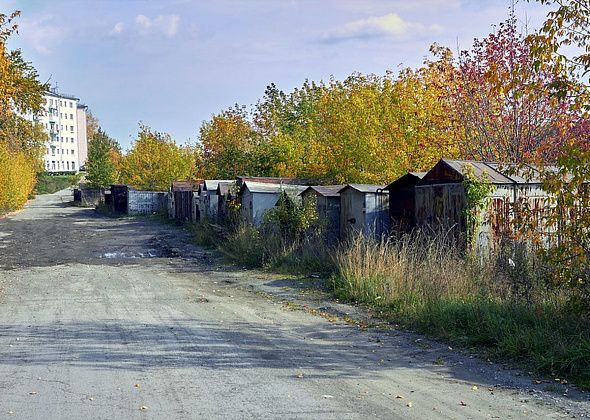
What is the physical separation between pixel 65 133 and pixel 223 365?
11702 cm

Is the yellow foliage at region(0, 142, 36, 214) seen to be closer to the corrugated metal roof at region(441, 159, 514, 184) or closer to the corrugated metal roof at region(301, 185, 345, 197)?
the corrugated metal roof at region(301, 185, 345, 197)

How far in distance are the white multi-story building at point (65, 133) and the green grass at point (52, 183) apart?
51.4 feet

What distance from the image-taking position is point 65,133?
11638 centimetres

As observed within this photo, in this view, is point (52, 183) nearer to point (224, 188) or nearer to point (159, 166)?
point (159, 166)

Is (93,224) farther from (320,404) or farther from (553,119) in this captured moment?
(320,404)

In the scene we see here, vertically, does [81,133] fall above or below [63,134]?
→ above

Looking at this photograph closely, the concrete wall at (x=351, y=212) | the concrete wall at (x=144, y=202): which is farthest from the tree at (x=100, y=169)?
the concrete wall at (x=351, y=212)

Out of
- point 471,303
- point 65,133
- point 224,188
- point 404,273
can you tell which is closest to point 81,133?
point 65,133

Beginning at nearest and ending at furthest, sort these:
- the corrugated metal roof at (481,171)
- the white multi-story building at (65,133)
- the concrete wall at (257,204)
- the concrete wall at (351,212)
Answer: the corrugated metal roof at (481,171)
the concrete wall at (351,212)
the concrete wall at (257,204)
the white multi-story building at (65,133)

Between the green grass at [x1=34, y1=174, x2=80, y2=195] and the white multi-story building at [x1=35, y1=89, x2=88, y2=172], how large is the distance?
51.4 ft

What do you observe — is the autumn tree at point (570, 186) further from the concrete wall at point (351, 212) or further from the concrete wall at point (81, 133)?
the concrete wall at point (81, 133)

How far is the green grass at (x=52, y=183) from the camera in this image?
84812 millimetres

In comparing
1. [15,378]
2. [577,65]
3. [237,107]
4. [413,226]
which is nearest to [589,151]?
[577,65]

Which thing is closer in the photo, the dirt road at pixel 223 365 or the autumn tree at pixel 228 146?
the dirt road at pixel 223 365
